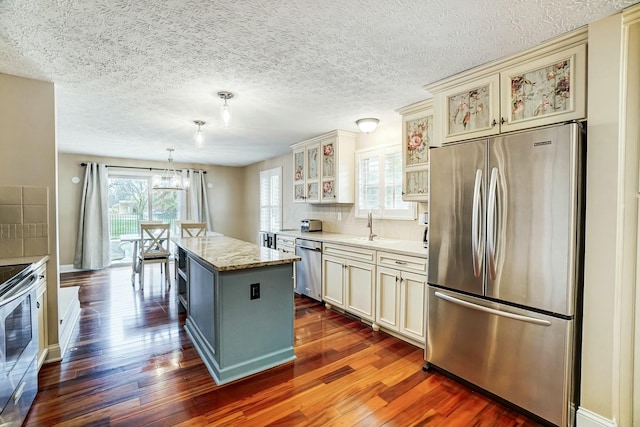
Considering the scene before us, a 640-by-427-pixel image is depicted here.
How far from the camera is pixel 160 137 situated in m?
4.48

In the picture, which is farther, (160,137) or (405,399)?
(160,137)

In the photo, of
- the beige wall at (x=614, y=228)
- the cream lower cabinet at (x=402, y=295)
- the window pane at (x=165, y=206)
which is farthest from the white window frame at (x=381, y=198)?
the window pane at (x=165, y=206)

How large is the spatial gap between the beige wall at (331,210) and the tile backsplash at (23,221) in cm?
328

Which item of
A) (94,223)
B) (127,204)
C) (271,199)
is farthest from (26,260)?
(127,204)

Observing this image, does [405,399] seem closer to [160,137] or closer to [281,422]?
[281,422]

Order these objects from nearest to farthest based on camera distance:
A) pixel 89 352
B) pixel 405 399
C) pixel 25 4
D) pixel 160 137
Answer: pixel 25 4 < pixel 405 399 < pixel 89 352 < pixel 160 137

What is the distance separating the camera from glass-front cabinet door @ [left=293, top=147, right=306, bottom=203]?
4.82 m

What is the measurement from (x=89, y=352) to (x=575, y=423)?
358cm

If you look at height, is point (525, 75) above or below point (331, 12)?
below

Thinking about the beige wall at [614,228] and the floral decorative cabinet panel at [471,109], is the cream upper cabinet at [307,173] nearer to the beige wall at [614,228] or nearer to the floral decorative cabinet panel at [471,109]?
the floral decorative cabinet panel at [471,109]

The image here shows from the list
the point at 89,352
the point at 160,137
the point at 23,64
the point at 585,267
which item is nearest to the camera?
the point at 585,267

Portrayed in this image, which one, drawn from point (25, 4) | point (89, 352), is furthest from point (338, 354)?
point (25, 4)

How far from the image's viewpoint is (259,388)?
7.06 feet

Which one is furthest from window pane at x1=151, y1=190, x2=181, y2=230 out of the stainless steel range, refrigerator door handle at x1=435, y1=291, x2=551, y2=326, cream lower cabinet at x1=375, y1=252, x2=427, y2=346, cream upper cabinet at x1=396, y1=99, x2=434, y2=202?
refrigerator door handle at x1=435, y1=291, x2=551, y2=326
